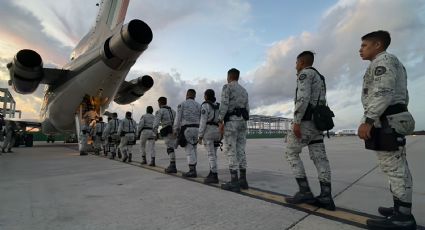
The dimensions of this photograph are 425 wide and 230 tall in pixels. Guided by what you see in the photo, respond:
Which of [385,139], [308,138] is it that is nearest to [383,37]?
[385,139]

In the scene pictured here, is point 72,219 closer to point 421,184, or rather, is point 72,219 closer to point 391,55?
point 391,55

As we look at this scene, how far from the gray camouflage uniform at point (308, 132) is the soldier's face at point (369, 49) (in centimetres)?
71

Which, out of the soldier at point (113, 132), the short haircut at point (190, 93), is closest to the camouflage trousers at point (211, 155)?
the short haircut at point (190, 93)

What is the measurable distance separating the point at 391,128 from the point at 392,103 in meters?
0.27

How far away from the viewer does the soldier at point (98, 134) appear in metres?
A: 14.2

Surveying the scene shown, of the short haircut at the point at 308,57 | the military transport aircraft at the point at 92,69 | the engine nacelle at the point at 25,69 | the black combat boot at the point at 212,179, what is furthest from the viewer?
the engine nacelle at the point at 25,69

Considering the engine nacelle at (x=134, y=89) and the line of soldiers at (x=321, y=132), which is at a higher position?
the engine nacelle at (x=134, y=89)

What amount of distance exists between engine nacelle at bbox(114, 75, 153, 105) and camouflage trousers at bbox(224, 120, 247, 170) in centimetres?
Answer: 1277

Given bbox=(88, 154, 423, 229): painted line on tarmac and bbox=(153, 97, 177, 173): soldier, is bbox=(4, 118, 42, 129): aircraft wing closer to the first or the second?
bbox=(153, 97, 177, 173): soldier

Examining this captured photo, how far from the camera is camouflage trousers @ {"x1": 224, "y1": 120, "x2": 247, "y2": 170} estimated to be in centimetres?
512

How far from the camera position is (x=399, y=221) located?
2895 millimetres

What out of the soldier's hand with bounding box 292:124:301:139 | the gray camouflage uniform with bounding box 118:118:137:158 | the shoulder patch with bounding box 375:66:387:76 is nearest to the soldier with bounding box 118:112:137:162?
the gray camouflage uniform with bounding box 118:118:137:158

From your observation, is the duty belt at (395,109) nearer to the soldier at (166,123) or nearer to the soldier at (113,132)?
the soldier at (166,123)

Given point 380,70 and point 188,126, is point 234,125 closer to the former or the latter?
point 188,126
